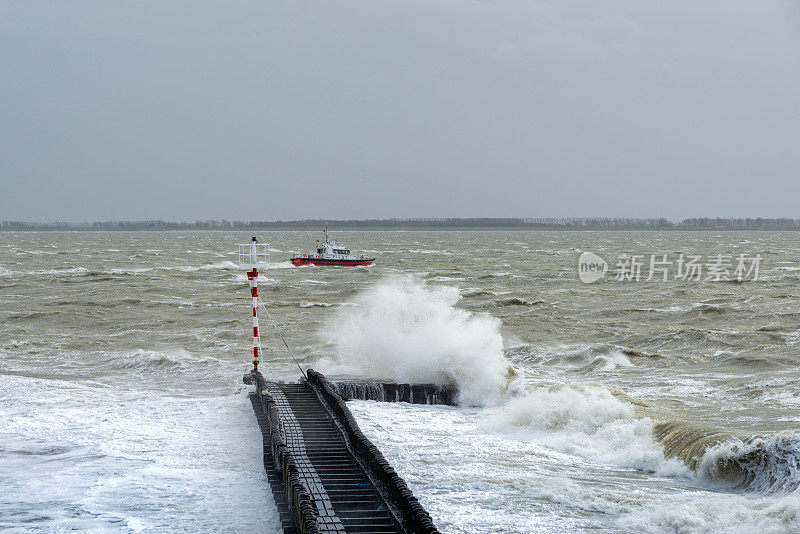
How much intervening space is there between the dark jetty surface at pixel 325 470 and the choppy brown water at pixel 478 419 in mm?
540

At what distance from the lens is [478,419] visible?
1511 cm

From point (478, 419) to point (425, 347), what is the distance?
348cm

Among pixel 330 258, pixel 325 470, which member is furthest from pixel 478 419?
pixel 330 258

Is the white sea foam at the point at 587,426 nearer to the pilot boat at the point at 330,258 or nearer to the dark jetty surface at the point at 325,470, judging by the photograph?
the dark jetty surface at the point at 325,470

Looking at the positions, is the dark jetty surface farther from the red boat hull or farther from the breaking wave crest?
the red boat hull

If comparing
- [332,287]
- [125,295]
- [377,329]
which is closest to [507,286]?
[332,287]

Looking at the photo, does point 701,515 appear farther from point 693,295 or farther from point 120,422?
point 693,295

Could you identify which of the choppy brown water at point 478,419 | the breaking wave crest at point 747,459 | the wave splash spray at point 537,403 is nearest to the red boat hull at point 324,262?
the choppy brown water at point 478,419

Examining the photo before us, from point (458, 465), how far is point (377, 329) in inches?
331

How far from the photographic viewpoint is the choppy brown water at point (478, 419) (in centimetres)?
973

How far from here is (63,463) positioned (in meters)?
11.4

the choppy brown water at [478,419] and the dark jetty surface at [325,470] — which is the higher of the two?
the dark jetty surface at [325,470]

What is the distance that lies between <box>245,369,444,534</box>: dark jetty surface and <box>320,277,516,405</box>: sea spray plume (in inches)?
131

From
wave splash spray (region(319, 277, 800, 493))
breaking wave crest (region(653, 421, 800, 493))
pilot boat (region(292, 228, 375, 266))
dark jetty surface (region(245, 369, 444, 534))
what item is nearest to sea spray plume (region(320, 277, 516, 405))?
wave splash spray (region(319, 277, 800, 493))
